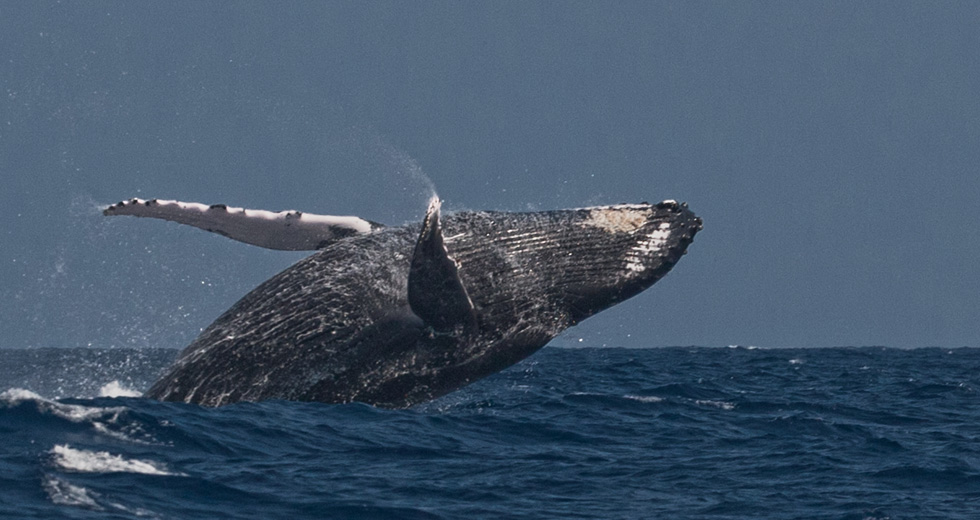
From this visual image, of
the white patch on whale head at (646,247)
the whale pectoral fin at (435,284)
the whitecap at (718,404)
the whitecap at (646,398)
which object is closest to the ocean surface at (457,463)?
the whale pectoral fin at (435,284)

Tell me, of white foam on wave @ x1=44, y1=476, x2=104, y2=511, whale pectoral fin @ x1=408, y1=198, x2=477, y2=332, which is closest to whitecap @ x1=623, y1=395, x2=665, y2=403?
whale pectoral fin @ x1=408, y1=198, x2=477, y2=332

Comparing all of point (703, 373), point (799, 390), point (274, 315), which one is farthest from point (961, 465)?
point (703, 373)

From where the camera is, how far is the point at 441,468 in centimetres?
941

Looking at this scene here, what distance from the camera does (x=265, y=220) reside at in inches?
360

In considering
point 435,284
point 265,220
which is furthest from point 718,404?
point 435,284

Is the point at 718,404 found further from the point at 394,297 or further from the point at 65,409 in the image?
the point at 65,409

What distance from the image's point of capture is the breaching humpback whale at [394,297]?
873 centimetres

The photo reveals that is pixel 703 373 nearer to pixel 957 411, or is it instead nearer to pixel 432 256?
pixel 957 411

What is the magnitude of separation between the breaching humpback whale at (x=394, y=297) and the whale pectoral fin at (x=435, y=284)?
0.27 feet

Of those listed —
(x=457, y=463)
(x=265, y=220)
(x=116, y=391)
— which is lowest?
(x=457, y=463)

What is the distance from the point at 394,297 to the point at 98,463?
256cm

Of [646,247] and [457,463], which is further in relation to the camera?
[457,463]

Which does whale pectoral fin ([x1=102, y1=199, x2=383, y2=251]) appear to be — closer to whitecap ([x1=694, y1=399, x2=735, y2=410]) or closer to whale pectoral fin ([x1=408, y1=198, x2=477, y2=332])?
whale pectoral fin ([x1=408, y1=198, x2=477, y2=332])

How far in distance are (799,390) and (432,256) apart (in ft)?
53.9
